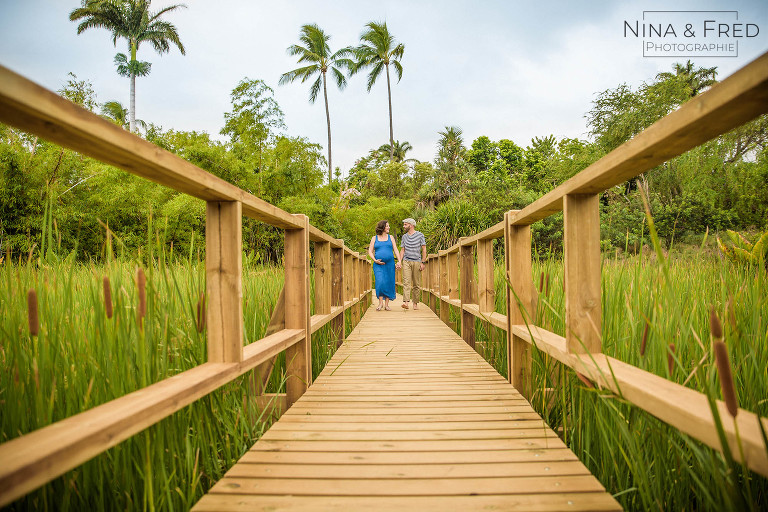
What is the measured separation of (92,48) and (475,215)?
1197 inches

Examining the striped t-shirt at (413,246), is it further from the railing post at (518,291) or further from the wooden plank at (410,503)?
the wooden plank at (410,503)

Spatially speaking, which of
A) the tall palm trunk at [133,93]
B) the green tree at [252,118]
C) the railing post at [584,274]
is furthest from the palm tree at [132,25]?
the railing post at [584,274]

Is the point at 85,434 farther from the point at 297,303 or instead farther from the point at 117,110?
the point at 117,110

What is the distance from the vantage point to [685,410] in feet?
3.36

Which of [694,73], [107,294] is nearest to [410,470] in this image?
[107,294]

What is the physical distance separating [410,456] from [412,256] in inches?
267

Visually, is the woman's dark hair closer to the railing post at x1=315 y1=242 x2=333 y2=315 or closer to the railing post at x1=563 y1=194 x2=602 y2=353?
the railing post at x1=315 y1=242 x2=333 y2=315

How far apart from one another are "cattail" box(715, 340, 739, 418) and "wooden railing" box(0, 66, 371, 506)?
1.16 m

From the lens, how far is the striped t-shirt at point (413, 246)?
8.27 meters

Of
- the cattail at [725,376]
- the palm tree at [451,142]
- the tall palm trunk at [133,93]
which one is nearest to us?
the cattail at [725,376]

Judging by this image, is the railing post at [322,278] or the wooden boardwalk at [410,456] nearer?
the wooden boardwalk at [410,456]

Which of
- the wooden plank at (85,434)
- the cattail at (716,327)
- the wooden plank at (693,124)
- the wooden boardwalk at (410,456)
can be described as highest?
the wooden plank at (693,124)

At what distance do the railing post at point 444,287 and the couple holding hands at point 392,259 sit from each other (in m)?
0.85

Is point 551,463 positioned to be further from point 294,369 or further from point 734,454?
point 294,369
